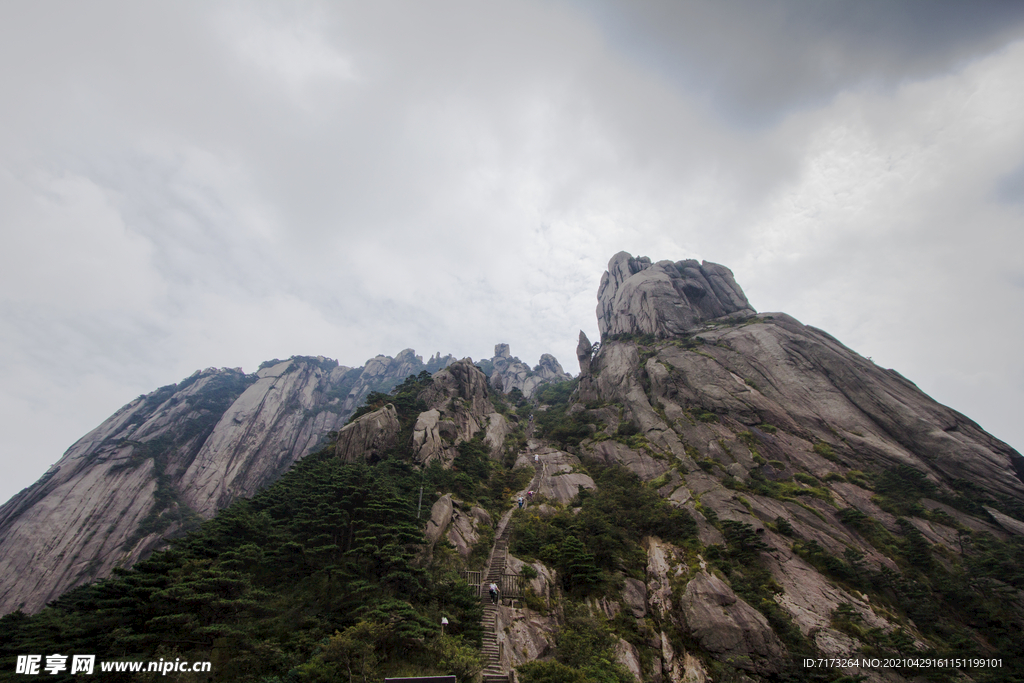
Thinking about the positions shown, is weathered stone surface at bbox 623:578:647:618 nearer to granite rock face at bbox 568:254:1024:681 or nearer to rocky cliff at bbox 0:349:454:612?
granite rock face at bbox 568:254:1024:681

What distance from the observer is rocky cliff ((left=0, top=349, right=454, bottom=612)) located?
140ft

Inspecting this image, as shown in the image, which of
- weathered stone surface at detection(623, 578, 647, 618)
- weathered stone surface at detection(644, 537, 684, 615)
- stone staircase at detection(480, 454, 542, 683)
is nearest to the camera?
stone staircase at detection(480, 454, 542, 683)

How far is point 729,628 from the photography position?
712 inches

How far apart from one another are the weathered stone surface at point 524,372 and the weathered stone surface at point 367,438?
70568mm

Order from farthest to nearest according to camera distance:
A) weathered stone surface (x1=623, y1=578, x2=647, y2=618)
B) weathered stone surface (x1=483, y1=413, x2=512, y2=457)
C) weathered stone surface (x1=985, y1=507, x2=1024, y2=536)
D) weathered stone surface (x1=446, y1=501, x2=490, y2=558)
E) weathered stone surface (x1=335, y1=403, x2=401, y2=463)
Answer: weathered stone surface (x1=483, y1=413, x2=512, y2=457), weathered stone surface (x1=335, y1=403, x2=401, y2=463), weathered stone surface (x1=446, y1=501, x2=490, y2=558), weathered stone surface (x1=985, y1=507, x2=1024, y2=536), weathered stone surface (x1=623, y1=578, x2=647, y2=618)

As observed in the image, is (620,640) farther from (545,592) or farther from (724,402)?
(724,402)

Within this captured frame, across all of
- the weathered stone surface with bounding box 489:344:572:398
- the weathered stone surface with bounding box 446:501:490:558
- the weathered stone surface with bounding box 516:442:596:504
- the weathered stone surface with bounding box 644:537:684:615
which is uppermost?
the weathered stone surface with bounding box 489:344:572:398

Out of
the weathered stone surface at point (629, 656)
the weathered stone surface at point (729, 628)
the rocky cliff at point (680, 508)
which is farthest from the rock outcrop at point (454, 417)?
the weathered stone surface at point (729, 628)

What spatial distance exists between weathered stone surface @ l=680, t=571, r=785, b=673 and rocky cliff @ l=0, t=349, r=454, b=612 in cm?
5101

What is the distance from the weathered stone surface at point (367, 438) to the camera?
3077 cm

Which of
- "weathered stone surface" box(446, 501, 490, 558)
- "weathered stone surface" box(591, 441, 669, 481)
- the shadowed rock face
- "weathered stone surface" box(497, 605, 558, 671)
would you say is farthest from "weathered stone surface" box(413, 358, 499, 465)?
the shadowed rock face

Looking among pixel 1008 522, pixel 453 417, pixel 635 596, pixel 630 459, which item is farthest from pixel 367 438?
pixel 1008 522

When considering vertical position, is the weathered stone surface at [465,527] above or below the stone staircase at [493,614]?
above

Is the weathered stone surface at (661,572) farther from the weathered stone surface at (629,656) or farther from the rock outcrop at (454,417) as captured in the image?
the rock outcrop at (454,417)
